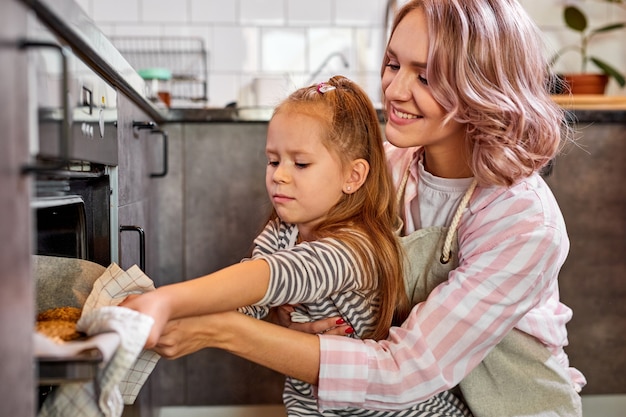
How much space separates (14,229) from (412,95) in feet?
2.45

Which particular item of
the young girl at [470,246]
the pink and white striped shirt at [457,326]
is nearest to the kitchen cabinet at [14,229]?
the young girl at [470,246]

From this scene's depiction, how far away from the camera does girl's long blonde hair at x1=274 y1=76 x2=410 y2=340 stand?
1.17 m

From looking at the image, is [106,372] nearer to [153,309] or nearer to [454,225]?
[153,309]

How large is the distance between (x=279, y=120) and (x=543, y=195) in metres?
0.44

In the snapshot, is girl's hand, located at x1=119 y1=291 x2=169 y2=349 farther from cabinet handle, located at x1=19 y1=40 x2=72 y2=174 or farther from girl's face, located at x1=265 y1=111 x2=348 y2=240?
girl's face, located at x1=265 y1=111 x2=348 y2=240

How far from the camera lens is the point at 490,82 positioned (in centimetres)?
119

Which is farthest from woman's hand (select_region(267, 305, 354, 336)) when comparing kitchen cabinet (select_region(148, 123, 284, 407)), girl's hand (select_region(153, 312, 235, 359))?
kitchen cabinet (select_region(148, 123, 284, 407))

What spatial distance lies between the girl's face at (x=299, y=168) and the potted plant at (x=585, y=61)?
63.4 inches

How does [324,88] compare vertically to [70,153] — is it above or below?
above

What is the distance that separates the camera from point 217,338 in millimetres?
980

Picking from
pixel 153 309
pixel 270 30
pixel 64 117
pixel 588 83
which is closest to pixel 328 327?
pixel 153 309

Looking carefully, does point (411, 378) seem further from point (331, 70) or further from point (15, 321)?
point (331, 70)

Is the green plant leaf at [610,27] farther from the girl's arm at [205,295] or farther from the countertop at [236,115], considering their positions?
the girl's arm at [205,295]

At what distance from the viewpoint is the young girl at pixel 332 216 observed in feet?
3.59
